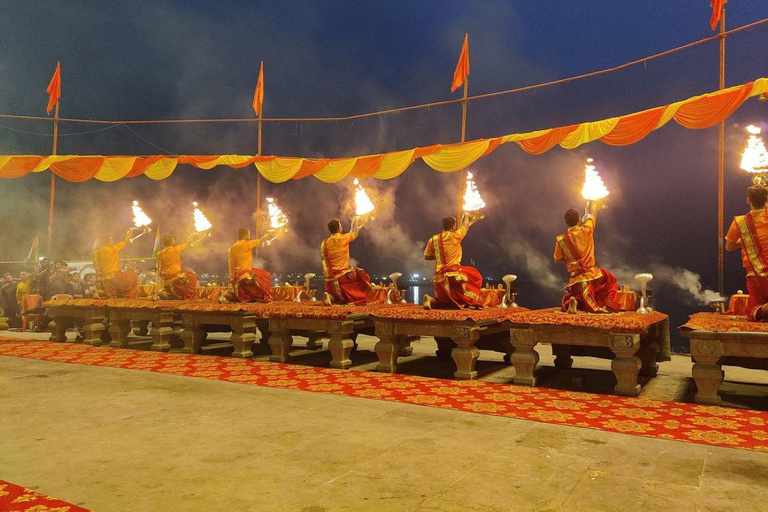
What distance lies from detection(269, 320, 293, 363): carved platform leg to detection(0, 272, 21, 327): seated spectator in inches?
419

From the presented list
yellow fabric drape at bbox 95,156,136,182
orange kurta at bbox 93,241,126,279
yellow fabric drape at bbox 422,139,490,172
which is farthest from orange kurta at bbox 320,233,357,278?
yellow fabric drape at bbox 95,156,136,182

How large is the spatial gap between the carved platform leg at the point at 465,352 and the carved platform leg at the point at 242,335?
3.67 m

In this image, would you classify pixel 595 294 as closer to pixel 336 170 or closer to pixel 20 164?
pixel 336 170

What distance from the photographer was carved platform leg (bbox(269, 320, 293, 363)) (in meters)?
7.93

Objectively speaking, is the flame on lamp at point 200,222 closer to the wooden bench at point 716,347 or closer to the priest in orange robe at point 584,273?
the priest in orange robe at point 584,273

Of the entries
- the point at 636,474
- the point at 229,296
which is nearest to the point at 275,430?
the point at 636,474

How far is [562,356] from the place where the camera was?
7.43m

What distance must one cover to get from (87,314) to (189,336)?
2866 millimetres

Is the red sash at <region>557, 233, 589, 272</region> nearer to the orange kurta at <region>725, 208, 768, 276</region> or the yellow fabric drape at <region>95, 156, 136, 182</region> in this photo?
the orange kurta at <region>725, 208, 768, 276</region>

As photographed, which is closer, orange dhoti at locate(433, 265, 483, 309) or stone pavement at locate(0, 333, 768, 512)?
stone pavement at locate(0, 333, 768, 512)

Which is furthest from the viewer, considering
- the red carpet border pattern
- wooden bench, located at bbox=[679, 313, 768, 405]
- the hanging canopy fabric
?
the hanging canopy fabric

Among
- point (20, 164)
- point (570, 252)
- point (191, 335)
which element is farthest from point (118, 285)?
point (570, 252)

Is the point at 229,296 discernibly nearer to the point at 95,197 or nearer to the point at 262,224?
the point at 262,224

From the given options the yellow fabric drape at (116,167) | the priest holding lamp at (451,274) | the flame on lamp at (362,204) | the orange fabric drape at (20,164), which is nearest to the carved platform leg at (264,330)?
the flame on lamp at (362,204)
